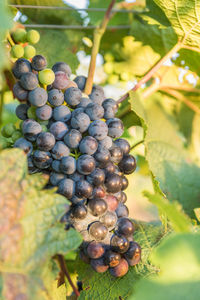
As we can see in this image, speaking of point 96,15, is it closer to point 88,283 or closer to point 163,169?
point 163,169

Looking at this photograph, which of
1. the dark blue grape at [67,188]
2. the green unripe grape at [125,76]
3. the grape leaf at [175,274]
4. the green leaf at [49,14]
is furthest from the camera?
the green unripe grape at [125,76]

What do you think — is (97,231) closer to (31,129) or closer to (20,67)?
(31,129)

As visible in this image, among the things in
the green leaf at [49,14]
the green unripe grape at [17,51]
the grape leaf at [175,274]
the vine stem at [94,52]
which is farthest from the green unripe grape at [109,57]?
the grape leaf at [175,274]

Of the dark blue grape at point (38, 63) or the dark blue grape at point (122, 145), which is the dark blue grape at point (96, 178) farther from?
the dark blue grape at point (38, 63)

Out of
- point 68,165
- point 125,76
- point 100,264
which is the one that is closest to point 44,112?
point 68,165

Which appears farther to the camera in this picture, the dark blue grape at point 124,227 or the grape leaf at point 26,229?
the dark blue grape at point 124,227

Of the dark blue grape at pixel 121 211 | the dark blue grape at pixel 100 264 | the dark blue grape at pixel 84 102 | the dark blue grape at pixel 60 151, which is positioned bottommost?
the dark blue grape at pixel 100 264

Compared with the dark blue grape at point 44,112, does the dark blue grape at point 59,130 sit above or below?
below
